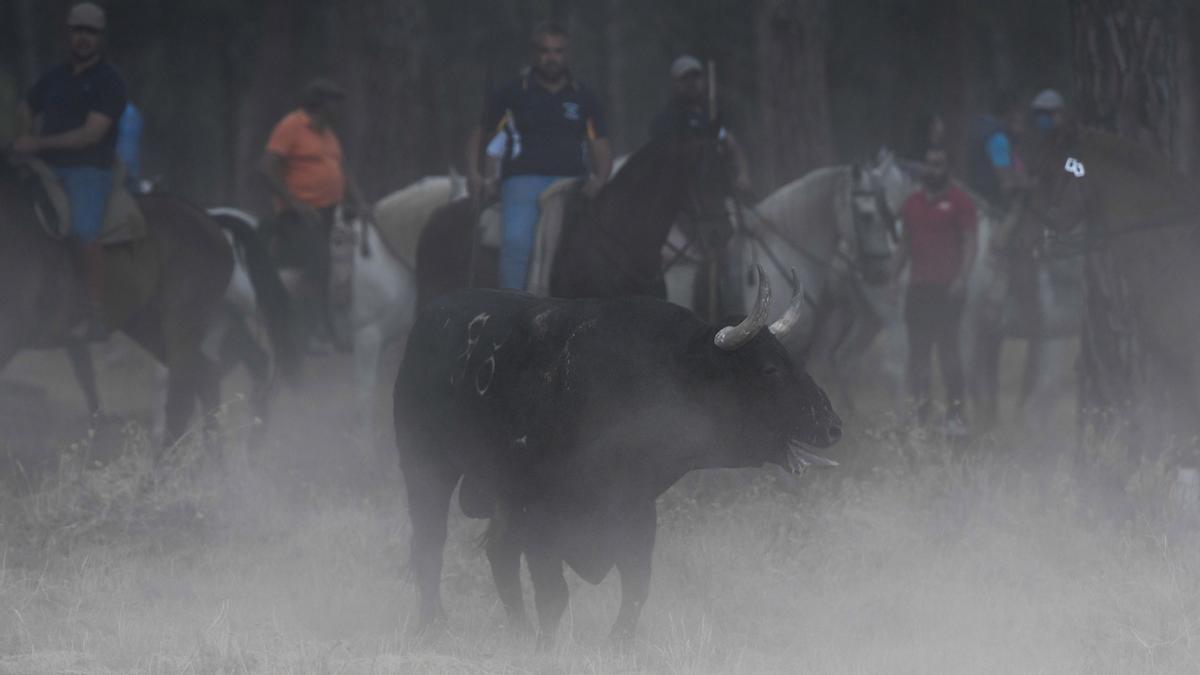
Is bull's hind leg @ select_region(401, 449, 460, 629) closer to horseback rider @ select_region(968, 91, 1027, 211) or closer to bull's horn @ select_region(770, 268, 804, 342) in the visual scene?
bull's horn @ select_region(770, 268, 804, 342)

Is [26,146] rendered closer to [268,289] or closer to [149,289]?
[149,289]

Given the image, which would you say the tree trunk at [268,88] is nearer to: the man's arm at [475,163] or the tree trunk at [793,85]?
the tree trunk at [793,85]

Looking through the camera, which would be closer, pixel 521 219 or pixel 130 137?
pixel 521 219

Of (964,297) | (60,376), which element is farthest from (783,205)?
(60,376)

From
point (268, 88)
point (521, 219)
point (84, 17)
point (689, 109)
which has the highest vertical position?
point (84, 17)

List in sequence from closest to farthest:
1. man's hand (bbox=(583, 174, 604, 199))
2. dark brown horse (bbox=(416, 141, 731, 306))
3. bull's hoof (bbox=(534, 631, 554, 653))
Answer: bull's hoof (bbox=(534, 631, 554, 653))
dark brown horse (bbox=(416, 141, 731, 306))
man's hand (bbox=(583, 174, 604, 199))

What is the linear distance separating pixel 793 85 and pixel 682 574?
396 inches

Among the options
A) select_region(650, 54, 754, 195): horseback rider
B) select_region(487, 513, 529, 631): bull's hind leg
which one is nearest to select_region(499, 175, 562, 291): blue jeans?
select_region(650, 54, 754, 195): horseback rider

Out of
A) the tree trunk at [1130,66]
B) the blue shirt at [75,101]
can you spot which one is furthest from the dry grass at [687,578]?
the tree trunk at [1130,66]

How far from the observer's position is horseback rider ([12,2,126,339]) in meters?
11.2

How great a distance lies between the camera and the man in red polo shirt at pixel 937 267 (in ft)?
46.4

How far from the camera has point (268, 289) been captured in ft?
44.3

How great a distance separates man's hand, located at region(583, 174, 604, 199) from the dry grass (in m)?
2.28

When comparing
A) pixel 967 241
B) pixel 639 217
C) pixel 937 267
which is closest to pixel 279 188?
pixel 639 217
